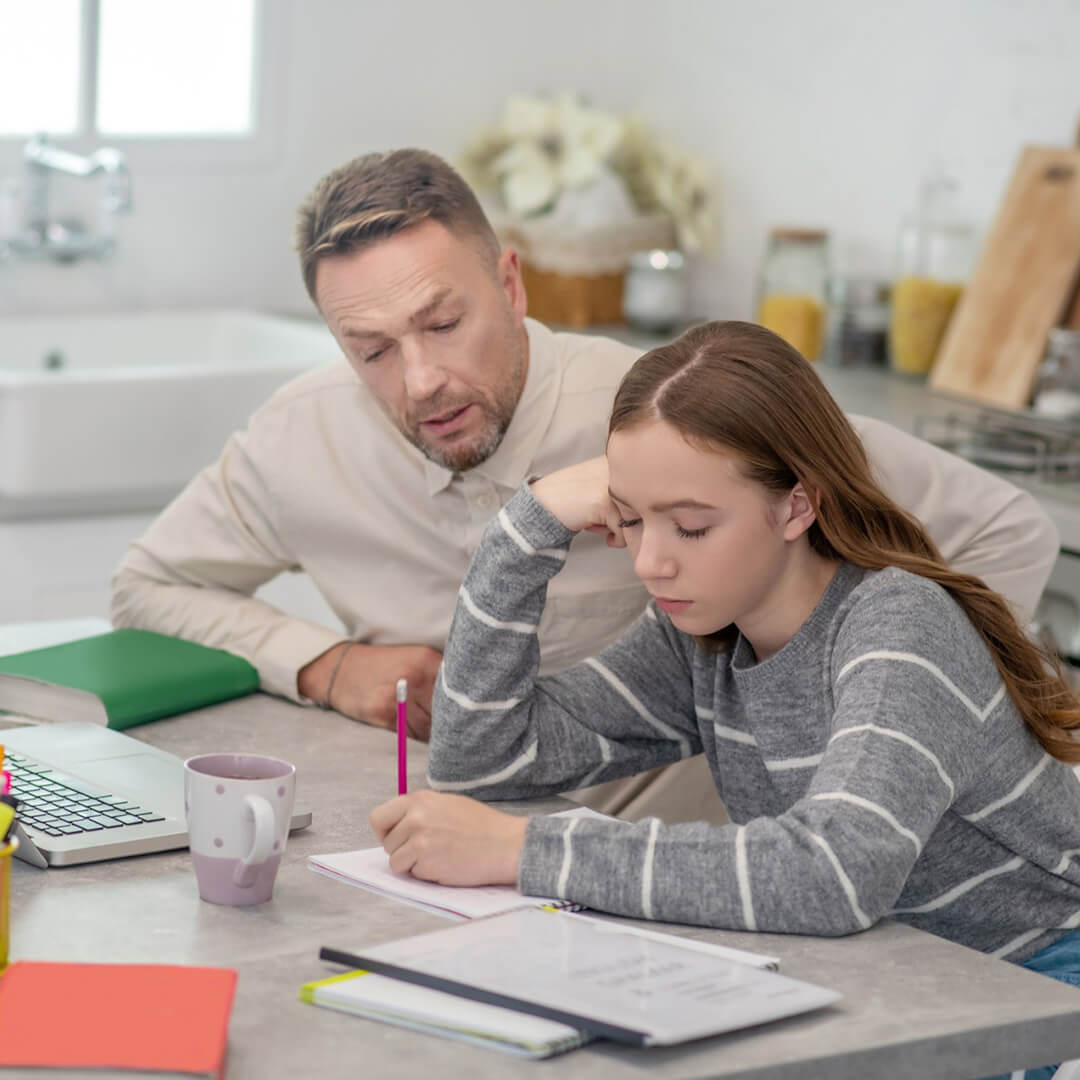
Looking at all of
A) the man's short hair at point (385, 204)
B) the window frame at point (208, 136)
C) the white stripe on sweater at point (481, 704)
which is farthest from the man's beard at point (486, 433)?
the window frame at point (208, 136)

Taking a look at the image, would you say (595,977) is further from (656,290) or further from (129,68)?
(129,68)

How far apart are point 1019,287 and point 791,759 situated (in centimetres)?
159

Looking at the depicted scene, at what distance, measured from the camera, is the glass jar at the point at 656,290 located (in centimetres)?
345

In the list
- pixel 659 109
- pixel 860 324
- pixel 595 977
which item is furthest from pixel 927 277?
pixel 595 977

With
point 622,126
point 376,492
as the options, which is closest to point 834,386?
point 622,126

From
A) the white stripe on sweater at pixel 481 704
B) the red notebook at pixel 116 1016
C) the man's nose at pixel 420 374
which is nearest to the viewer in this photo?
the red notebook at pixel 116 1016

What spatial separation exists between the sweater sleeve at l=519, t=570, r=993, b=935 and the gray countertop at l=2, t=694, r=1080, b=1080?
0.08ft

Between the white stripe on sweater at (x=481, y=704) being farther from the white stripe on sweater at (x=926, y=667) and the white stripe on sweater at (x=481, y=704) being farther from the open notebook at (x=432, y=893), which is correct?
the white stripe on sweater at (x=926, y=667)

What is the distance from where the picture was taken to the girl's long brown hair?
1.33 meters

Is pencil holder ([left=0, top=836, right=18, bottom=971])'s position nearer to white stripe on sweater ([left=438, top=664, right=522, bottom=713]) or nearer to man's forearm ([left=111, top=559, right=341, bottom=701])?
white stripe on sweater ([left=438, top=664, right=522, bottom=713])

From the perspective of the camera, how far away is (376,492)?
6.23ft

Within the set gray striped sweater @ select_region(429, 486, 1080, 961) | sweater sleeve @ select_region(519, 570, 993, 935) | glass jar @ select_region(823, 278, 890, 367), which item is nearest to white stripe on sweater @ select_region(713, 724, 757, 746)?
gray striped sweater @ select_region(429, 486, 1080, 961)

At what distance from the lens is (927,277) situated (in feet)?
9.92

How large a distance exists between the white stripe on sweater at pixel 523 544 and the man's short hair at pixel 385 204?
38 cm
